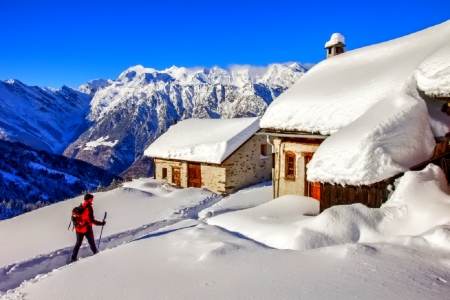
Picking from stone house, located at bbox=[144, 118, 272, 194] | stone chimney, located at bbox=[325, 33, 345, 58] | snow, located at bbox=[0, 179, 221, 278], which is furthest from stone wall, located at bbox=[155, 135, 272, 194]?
stone chimney, located at bbox=[325, 33, 345, 58]

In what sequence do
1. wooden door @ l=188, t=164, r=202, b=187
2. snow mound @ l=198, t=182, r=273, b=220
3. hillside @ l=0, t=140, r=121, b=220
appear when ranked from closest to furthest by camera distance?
1. snow mound @ l=198, t=182, r=273, b=220
2. wooden door @ l=188, t=164, r=202, b=187
3. hillside @ l=0, t=140, r=121, b=220

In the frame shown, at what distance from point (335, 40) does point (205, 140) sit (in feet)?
30.1

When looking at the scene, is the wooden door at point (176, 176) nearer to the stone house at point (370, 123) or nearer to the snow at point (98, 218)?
the snow at point (98, 218)

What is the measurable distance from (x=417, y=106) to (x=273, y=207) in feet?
17.3

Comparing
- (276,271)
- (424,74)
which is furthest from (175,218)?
(424,74)

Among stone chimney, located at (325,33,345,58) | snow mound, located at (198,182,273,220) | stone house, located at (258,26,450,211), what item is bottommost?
snow mound, located at (198,182,273,220)

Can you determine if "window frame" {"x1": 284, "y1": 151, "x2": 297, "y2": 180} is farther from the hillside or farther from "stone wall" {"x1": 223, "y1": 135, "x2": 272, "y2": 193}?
the hillside

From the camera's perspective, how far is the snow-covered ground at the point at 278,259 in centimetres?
481

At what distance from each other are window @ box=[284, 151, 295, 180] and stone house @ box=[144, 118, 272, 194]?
5326mm

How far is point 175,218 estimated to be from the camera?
1339 centimetres

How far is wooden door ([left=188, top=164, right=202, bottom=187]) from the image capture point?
20.0 m

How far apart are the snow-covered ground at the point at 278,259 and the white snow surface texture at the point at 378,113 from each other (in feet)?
2.26

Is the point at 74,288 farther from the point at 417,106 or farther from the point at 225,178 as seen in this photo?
the point at 225,178

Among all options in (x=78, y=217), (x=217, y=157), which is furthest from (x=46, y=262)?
(x=217, y=157)
